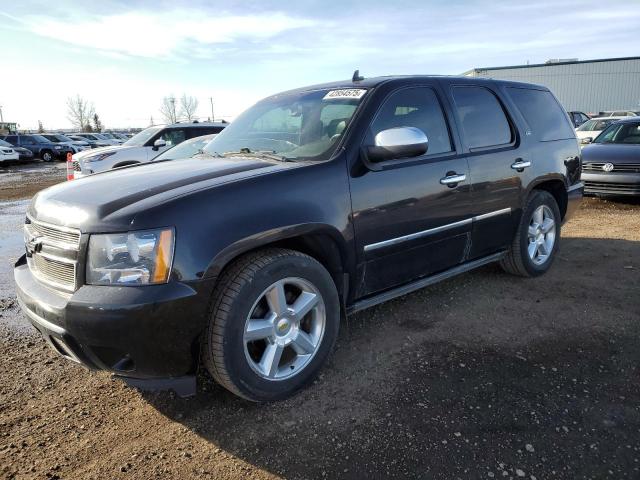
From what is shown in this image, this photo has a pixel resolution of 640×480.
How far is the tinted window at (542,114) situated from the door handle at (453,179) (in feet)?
4.39

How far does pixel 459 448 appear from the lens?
7.57 ft

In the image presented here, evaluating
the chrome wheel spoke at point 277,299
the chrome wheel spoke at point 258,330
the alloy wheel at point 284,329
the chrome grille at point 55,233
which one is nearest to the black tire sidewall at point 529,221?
the alloy wheel at point 284,329

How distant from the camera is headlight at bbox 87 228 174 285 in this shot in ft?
7.37

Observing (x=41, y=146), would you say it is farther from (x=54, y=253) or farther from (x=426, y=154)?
(x=426, y=154)

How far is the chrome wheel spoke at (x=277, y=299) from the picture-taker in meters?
2.61

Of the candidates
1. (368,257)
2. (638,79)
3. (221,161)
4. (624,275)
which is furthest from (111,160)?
(638,79)

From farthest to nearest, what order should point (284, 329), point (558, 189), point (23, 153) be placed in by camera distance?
point (23, 153) → point (558, 189) → point (284, 329)

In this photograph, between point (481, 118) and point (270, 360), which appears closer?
point (270, 360)

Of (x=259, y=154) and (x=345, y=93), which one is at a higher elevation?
(x=345, y=93)

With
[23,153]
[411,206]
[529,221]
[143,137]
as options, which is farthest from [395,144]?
[23,153]

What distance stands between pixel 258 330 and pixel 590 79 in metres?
52.2

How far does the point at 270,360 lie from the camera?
8.71ft

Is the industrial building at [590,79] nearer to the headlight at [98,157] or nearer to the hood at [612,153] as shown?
the hood at [612,153]

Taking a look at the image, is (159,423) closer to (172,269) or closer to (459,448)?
(172,269)
